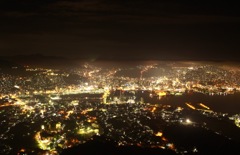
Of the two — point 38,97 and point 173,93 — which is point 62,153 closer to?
point 38,97

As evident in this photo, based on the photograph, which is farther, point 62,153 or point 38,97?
point 38,97

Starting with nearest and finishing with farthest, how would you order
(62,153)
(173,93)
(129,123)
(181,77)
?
(62,153)
(129,123)
(173,93)
(181,77)

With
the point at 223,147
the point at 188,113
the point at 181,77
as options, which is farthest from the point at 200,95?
the point at 223,147

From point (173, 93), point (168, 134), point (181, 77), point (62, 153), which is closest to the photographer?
point (62, 153)

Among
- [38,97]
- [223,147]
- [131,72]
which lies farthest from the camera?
[131,72]

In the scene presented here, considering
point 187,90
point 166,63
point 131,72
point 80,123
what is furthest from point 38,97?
point 166,63

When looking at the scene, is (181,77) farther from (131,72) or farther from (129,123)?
(129,123)
